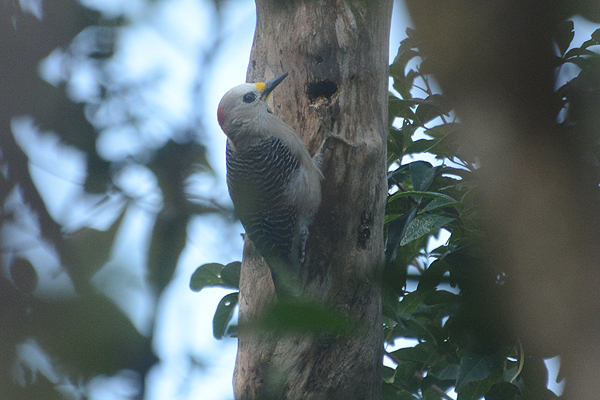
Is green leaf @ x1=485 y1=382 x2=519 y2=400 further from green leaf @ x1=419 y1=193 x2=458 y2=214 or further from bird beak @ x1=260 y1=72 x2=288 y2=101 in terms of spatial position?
bird beak @ x1=260 y1=72 x2=288 y2=101

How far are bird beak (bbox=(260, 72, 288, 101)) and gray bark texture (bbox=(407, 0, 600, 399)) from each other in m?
2.29

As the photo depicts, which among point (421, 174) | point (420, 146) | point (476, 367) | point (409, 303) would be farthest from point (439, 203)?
point (476, 367)

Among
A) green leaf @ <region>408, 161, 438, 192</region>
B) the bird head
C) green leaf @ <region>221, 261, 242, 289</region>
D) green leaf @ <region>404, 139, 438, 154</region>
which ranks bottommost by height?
green leaf @ <region>221, 261, 242, 289</region>

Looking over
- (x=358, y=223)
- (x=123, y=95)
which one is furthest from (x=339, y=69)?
(x=123, y=95)

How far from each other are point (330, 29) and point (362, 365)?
69.7 inches

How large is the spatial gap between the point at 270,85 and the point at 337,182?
69cm

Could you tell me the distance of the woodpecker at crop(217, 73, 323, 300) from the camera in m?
2.79

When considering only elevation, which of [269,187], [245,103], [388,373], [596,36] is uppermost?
[596,36]

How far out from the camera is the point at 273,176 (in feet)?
10.2

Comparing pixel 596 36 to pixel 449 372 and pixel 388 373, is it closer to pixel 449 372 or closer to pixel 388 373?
pixel 449 372

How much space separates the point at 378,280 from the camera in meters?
0.49

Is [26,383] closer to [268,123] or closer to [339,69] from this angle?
[339,69]

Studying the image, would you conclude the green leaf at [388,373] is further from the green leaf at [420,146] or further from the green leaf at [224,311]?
the green leaf at [420,146]

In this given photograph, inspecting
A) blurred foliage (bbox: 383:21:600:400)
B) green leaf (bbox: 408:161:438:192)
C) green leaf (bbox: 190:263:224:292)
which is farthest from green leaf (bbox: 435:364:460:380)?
green leaf (bbox: 190:263:224:292)
